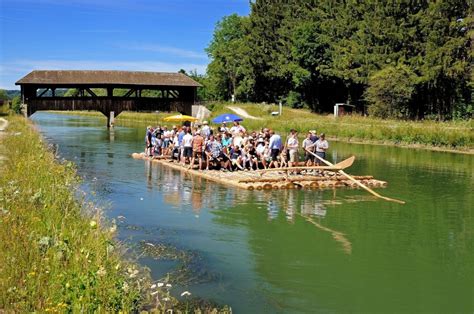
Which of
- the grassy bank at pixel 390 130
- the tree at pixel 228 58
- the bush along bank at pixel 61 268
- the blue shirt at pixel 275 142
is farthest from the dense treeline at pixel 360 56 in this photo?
the bush along bank at pixel 61 268

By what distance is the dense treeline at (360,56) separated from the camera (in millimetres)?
47094

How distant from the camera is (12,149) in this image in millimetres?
19672

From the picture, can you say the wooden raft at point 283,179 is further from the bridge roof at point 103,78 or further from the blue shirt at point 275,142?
the bridge roof at point 103,78

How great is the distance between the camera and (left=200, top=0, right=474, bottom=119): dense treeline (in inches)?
1854

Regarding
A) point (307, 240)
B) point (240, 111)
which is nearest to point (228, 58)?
point (240, 111)

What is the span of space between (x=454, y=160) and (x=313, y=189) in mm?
14046

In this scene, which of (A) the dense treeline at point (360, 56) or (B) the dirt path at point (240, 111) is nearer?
(A) the dense treeline at point (360, 56)

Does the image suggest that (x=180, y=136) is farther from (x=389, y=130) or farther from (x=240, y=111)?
(x=240, y=111)

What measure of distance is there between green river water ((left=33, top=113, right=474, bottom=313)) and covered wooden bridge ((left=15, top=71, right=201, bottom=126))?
28.4 m

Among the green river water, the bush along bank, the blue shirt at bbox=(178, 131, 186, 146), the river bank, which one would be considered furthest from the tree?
the bush along bank

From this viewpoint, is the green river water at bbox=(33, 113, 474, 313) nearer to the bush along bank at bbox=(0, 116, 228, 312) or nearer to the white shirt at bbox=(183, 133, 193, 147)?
the bush along bank at bbox=(0, 116, 228, 312)

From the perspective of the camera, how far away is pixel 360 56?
5272 cm

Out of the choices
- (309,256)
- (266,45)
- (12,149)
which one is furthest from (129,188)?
(266,45)

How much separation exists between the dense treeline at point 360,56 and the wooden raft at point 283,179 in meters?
28.8
